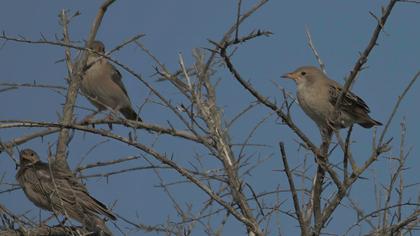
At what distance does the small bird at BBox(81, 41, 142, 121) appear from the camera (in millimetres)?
10484

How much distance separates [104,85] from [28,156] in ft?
7.31

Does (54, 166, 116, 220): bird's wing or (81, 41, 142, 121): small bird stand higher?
(81, 41, 142, 121): small bird

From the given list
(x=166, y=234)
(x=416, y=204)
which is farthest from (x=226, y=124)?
(x=416, y=204)

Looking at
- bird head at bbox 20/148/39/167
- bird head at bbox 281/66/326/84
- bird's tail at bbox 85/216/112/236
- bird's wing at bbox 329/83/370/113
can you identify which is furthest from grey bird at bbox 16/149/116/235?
bird head at bbox 281/66/326/84

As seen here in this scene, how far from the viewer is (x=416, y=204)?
501 centimetres

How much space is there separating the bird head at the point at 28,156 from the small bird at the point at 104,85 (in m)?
1.56

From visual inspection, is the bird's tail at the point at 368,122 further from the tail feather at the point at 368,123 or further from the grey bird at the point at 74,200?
the grey bird at the point at 74,200

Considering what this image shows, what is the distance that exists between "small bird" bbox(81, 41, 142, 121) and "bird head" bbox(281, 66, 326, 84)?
110 inches

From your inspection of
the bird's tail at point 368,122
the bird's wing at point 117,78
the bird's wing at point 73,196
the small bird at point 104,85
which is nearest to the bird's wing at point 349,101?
the bird's tail at point 368,122

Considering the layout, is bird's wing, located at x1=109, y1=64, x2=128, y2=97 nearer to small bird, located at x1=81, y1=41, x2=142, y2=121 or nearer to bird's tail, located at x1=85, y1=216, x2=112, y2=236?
small bird, located at x1=81, y1=41, x2=142, y2=121

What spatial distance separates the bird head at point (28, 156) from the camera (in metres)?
8.61

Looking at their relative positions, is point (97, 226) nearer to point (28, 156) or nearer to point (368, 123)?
point (28, 156)

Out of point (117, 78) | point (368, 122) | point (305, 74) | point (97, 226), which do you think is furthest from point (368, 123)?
point (117, 78)

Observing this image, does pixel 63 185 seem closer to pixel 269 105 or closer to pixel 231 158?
pixel 231 158
